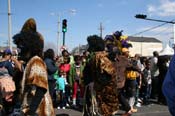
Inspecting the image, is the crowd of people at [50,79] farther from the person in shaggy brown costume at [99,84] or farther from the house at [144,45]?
the house at [144,45]

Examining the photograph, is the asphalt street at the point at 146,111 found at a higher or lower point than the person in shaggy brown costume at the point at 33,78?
lower

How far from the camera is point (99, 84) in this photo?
6672 mm

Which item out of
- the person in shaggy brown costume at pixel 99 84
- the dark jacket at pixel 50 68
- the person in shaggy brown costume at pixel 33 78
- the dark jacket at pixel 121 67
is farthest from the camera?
the dark jacket at pixel 50 68

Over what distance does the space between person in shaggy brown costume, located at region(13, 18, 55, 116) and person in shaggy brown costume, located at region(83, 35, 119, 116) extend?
81.6 inches

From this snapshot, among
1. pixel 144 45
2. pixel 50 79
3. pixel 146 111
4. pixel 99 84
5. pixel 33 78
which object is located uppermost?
pixel 144 45

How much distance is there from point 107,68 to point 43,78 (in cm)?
237

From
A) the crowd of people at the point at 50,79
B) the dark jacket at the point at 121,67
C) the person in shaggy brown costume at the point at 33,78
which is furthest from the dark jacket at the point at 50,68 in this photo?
the person in shaggy brown costume at the point at 33,78

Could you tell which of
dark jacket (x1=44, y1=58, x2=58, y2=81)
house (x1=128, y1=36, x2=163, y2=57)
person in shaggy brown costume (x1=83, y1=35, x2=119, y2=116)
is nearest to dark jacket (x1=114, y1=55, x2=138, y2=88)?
dark jacket (x1=44, y1=58, x2=58, y2=81)

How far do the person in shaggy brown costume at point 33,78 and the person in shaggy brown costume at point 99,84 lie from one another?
2072 millimetres

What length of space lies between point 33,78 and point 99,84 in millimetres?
2397

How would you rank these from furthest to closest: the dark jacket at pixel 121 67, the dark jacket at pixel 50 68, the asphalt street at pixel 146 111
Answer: the asphalt street at pixel 146 111 → the dark jacket at pixel 50 68 → the dark jacket at pixel 121 67

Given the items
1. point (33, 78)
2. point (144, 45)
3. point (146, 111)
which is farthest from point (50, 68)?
point (144, 45)

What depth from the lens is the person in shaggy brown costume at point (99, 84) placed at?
6626mm

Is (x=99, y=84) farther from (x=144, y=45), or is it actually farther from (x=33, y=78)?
(x=144, y=45)
